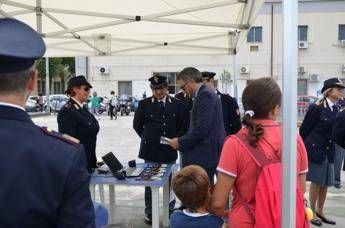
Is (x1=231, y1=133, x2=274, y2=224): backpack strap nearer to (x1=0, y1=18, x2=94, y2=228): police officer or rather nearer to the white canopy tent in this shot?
(x1=0, y1=18, x2=94, y2=228): police officer

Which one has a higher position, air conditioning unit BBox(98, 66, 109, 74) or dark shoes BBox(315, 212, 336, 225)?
air conditioning unit BBox(98, 66, 109, 74)

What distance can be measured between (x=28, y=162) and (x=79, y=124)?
3.06 metres

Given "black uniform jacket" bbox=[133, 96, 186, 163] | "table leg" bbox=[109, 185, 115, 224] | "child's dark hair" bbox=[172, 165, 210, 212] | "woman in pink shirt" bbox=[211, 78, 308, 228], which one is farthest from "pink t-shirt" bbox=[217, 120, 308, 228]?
"table leg" bbox=[109, 185, 115, 224]

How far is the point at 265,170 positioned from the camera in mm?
2139

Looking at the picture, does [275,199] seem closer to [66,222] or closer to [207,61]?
[66,222]

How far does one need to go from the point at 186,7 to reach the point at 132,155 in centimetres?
649

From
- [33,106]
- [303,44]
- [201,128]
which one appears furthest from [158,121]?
[303,44]

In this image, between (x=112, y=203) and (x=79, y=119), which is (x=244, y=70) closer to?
(x=112, y=203)

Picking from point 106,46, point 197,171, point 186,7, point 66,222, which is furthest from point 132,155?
point 66,222

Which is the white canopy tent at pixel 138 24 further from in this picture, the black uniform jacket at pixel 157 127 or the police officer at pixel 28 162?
the police officer at pixel 28 162

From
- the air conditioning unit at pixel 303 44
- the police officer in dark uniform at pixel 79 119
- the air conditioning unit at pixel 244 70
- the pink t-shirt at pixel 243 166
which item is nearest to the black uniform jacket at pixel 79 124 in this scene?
the police officer in dark uniform at pixel 79 119

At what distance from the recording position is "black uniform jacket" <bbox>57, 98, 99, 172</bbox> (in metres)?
4.21

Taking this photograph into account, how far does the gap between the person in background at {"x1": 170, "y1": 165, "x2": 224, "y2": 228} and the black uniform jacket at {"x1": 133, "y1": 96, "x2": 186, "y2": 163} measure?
255cm

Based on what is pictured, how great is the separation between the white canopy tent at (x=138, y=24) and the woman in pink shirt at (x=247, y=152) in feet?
7.80
